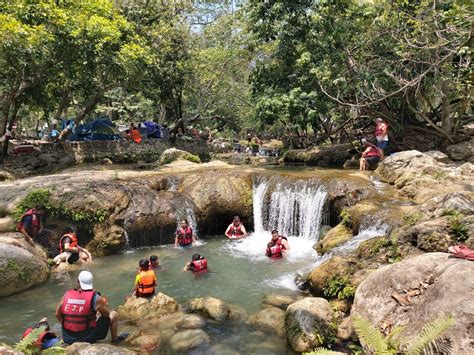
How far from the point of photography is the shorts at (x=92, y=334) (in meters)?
6.42

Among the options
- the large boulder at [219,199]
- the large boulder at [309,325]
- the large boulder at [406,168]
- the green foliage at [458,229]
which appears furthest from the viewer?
the large boulder at [219,199]

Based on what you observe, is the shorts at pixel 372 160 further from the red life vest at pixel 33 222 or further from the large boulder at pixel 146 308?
the red life vest at pixel 33 222

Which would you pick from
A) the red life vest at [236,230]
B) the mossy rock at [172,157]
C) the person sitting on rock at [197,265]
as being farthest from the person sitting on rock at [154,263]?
the mossy rock at [172,157]

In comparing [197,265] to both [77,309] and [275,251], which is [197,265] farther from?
[77,309]

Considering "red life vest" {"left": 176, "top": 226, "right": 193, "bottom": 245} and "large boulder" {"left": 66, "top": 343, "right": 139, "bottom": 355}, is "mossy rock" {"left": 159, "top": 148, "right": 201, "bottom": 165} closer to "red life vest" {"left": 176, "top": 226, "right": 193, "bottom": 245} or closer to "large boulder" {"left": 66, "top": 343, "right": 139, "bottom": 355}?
"red life vest" {"left": 176, "top": 226, "right": 193, "bottom": 245}

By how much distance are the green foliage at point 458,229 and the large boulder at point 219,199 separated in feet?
29.7

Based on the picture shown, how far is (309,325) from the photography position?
696 centimetres

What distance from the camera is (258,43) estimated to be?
20.9 m

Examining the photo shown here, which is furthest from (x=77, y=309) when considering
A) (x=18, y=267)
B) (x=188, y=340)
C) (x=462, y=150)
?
(x=462, y=150)

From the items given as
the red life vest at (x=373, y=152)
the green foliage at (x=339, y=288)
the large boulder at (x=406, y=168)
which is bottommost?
the green foliage at (x=339, y=288)

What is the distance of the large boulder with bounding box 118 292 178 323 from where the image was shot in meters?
8.26

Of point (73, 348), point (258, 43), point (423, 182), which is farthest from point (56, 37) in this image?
point (423, 182)

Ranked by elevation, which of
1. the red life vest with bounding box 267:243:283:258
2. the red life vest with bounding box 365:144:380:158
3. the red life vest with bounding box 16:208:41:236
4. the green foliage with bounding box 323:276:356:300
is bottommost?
the red life vest with bounding box 267:243:283:258

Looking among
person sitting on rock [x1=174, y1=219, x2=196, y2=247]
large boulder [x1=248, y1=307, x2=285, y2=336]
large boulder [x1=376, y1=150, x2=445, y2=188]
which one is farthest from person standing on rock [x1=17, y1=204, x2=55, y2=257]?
large boulder [x1=376, y1=150, x2=445, y2=188]
